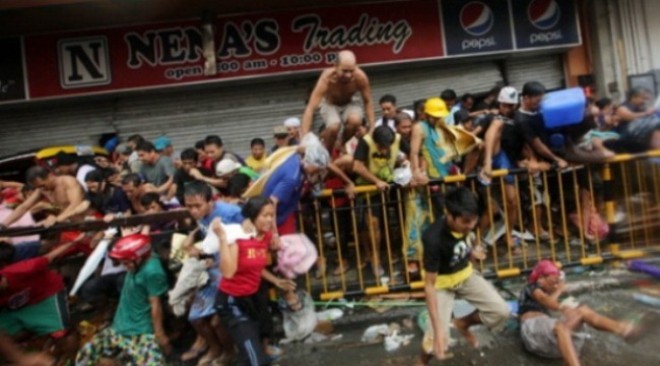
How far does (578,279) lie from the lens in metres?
5.50

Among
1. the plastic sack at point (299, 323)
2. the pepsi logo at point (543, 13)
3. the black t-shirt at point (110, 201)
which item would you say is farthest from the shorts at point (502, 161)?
the pepsi logo at point (543, 13)

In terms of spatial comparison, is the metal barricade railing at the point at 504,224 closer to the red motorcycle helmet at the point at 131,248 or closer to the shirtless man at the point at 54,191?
the red motorcycle helmet at the point at 131,248

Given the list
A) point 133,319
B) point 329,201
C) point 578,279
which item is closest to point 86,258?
point 133,319

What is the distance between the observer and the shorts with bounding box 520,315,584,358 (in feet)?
14.0

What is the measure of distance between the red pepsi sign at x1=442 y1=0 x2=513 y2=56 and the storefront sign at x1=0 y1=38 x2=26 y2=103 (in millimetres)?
7001

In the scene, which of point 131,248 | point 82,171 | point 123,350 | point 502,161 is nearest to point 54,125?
point 82,171

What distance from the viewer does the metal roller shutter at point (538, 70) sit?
10094 millimetres

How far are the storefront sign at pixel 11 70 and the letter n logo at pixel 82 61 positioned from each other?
0.65m

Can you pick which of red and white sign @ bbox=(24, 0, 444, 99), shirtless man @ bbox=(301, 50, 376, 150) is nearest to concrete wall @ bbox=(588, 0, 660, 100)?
red and white sign @ bbox=(24, 0, 444, 99)

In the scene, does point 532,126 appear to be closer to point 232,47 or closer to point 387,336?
point 387,336

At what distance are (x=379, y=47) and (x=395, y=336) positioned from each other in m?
5.79

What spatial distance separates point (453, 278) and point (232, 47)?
20.6 ft

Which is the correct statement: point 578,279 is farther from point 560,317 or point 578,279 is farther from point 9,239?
point 9,239

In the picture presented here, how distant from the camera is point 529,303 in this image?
459 cm
